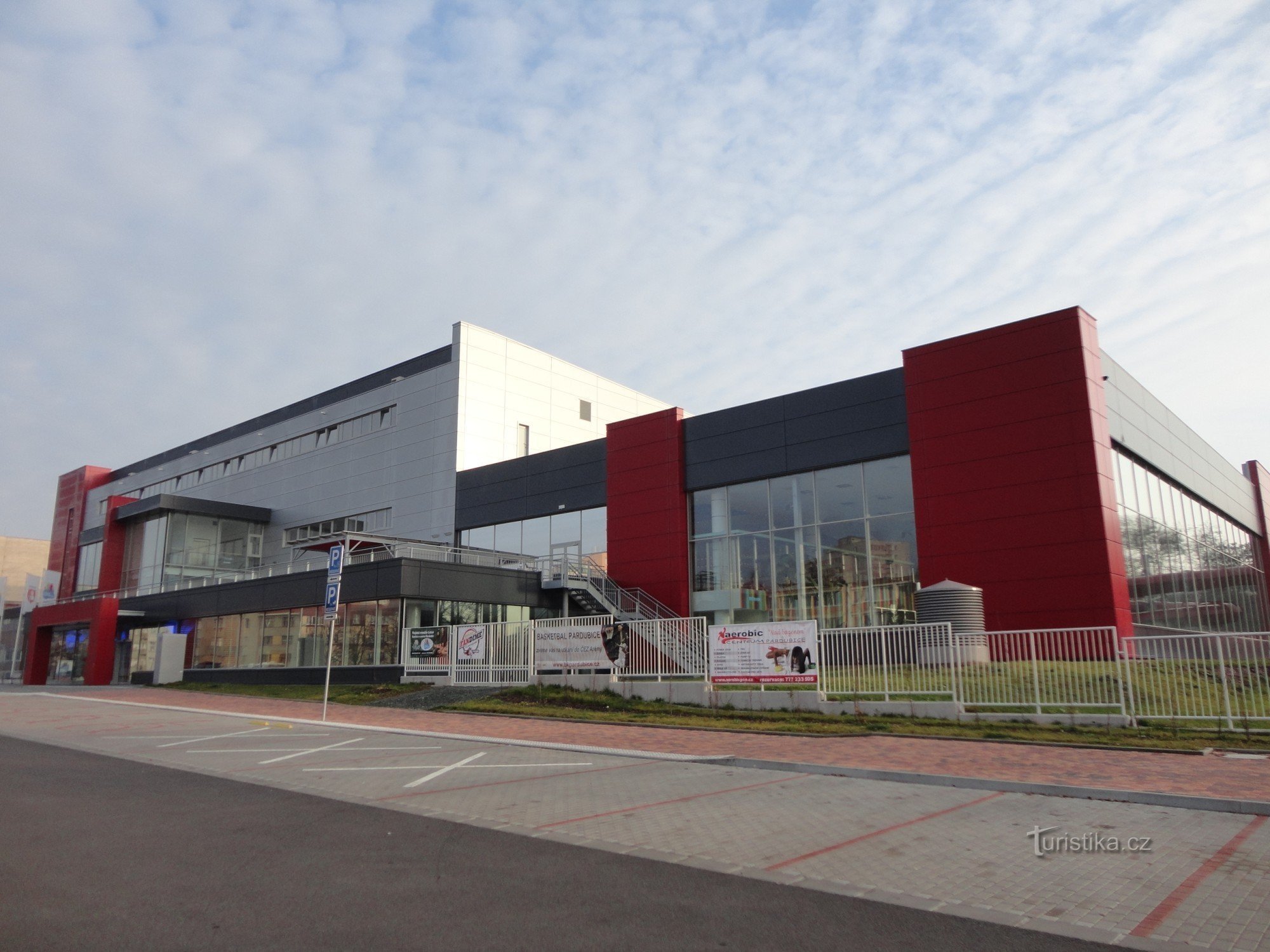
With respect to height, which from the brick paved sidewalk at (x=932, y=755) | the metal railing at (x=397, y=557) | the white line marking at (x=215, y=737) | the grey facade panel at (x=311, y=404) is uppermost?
the grey facade panel at (x=311, y=404)

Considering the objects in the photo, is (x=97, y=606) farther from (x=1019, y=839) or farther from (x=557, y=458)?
(x=1019, y=839)

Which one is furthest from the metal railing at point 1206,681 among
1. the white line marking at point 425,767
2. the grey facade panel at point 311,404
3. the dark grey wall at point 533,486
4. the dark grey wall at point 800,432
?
the grey facade panel at point 311,404

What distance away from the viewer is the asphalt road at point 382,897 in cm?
479

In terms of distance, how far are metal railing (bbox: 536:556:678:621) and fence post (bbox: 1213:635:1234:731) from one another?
18.8 m

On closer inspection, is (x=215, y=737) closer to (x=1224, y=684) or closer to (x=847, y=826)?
(x=847, y=826)

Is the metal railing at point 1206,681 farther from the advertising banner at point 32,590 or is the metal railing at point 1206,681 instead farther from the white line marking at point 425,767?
the advertising banner at point 32,590

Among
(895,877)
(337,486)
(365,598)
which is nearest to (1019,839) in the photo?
(895,877)

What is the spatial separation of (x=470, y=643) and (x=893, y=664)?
13511mm

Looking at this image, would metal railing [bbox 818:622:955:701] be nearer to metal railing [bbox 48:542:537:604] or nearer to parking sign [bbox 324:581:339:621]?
parking sign [bbox 324:581:339:621]

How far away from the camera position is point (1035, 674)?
15.6m

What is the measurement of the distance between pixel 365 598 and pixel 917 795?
83.4 ft

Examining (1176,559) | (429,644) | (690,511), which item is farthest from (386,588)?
(1176,559)

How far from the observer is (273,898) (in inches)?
219

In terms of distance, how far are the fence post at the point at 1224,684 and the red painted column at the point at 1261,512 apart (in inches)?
1411
